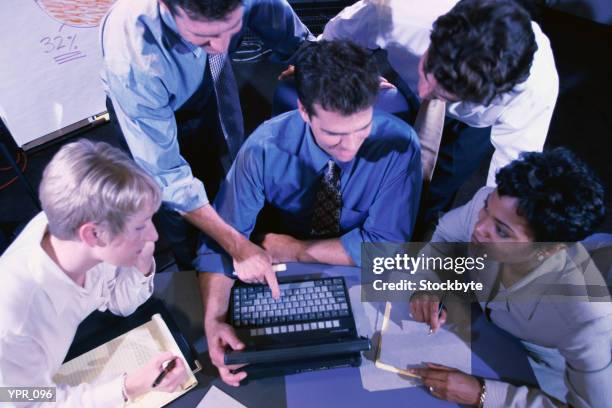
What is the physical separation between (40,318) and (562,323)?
1315 mm

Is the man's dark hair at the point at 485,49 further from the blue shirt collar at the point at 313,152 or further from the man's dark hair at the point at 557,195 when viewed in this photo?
the blue shirt collar at the point at 313,152

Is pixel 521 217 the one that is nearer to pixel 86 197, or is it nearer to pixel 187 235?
pixel 86 197

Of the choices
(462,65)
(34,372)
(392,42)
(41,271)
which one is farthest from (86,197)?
(392,42)

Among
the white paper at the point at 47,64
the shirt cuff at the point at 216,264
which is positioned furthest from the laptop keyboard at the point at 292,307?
the white paper at the point at 47,64

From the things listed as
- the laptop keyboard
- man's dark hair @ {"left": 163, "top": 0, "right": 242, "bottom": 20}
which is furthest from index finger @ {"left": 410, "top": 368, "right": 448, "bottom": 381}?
man's dark hair @ {"left": 163, "top": 0, "right": 242, "bottom": 20}

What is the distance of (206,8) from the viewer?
1126 millimetres

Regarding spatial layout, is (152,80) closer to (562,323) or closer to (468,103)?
(468,103)

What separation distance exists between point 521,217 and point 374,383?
592 millimetres

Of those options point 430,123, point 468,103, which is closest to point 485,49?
point 468,103

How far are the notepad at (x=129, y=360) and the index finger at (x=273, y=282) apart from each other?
0.28 meters

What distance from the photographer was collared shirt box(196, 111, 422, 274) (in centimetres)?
140

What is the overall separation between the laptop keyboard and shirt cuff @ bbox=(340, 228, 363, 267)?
0.15 meters

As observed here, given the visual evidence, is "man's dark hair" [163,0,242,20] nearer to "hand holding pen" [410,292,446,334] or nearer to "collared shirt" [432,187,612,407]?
"hand holding pen" [410,292,446,334]

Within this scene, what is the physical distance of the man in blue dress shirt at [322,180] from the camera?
1.24 meters
